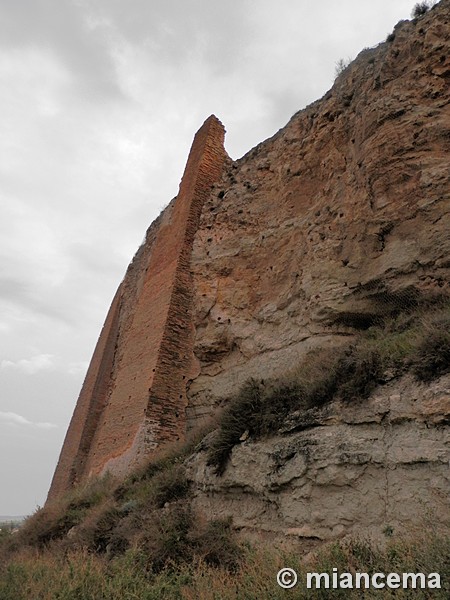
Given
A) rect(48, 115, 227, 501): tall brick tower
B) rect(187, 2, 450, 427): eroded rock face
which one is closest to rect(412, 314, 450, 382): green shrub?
rect(187, 2, 450, 427): eroded rock face

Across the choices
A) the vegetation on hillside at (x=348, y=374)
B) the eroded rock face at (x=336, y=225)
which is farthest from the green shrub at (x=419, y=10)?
the vegetation on hillside at (x=348, y=374)

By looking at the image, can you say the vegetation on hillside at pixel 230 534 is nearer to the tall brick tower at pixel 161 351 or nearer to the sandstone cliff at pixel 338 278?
the sandstone cliff at pixel 338 278

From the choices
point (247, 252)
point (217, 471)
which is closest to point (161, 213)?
point (247, 252)

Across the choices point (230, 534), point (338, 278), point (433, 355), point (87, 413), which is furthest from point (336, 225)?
point (87, 413)

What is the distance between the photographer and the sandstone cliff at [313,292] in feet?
13.3

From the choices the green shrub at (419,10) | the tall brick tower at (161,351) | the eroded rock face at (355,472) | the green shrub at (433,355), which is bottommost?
the eroded rock face at (355,472)

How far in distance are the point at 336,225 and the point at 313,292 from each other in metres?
1.25

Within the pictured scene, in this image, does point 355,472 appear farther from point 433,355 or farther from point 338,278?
point 338,278

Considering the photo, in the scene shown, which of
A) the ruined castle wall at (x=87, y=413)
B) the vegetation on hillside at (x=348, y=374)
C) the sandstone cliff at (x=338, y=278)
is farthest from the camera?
the ruined castle wall at (x=87, y=413)

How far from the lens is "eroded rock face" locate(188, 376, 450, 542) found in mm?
3580

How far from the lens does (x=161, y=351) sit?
1009cm

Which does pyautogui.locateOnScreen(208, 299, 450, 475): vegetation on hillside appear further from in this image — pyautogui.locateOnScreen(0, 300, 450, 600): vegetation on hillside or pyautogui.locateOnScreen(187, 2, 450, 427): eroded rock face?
pyautogui.locateOnScreen(187, 2, 450, 427): eroded rock face

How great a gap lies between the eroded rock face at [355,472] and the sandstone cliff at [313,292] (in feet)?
0.04

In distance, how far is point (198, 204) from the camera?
1204 centimetres
